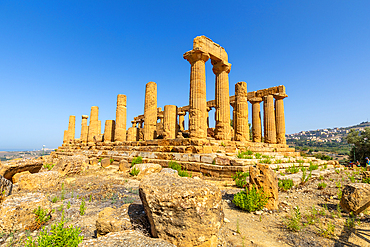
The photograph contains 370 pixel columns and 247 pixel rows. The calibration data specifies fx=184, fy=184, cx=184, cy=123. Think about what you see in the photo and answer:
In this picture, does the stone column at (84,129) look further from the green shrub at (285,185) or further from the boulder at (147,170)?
the green shrub at (285,185)

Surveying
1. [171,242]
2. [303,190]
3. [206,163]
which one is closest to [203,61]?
[206,163]

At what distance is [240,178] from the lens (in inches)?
271

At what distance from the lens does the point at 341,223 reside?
3699mm

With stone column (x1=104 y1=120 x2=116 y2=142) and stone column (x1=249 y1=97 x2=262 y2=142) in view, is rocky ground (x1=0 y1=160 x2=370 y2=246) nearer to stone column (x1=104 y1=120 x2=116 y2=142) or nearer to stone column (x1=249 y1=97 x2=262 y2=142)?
stone column (x1=249 y1=97 x2=262 y2=142)

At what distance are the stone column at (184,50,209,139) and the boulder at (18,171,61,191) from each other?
23.8ft

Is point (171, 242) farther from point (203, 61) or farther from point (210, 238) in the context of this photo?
point (203, 61)

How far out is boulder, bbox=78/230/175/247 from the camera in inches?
89.1

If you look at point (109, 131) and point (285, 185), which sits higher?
point (109, 131)

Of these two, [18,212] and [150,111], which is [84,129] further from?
[18,212]

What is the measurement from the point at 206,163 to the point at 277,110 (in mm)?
13268

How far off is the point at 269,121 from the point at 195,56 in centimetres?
1061

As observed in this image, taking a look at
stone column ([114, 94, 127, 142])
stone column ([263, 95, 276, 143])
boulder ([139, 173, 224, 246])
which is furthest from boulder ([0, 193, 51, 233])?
stone column ([263, 95, 276, 143])

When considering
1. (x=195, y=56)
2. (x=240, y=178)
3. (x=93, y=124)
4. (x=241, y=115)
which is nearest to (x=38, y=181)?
(x=240, y=178)

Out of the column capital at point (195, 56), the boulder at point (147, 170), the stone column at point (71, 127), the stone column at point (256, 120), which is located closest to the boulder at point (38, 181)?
the boulder at point (147, 170)
